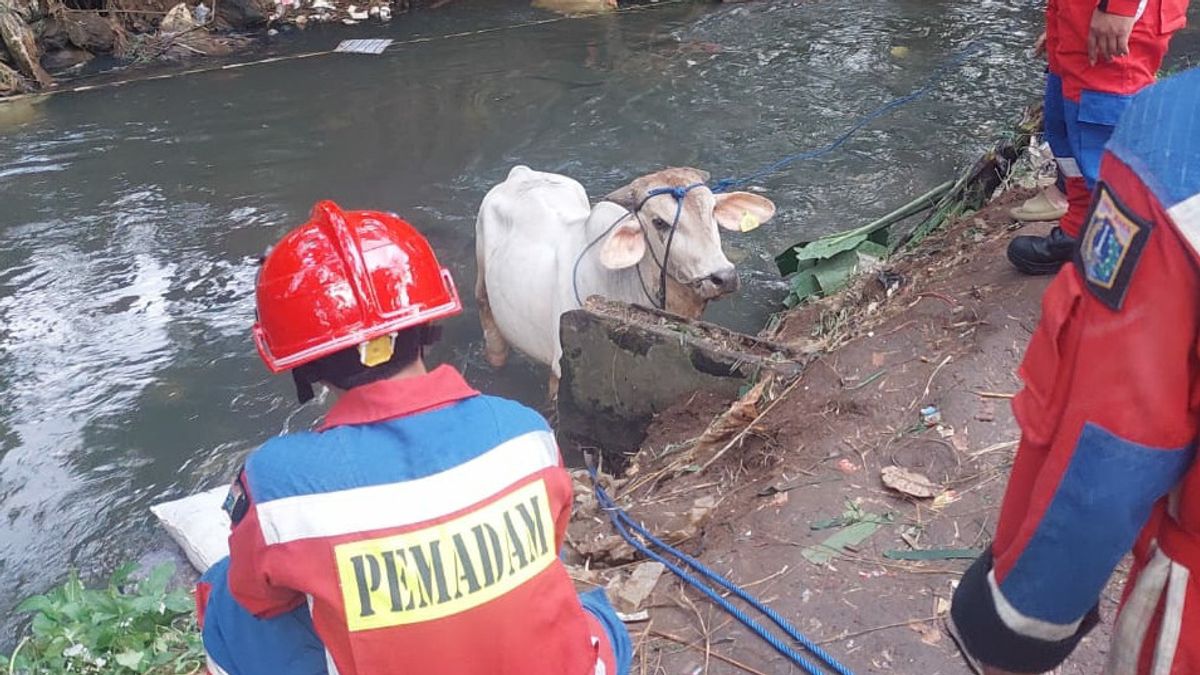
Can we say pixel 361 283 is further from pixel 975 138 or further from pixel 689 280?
pixel 975 138

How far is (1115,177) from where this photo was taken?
128cm

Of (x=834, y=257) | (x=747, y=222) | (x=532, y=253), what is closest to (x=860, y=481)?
(x=747, y=222)

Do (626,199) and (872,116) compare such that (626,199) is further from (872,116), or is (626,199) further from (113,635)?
(872,116)

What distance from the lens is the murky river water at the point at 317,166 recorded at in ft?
19.1

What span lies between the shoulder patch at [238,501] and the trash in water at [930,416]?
276cm

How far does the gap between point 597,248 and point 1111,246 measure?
12.9 feet

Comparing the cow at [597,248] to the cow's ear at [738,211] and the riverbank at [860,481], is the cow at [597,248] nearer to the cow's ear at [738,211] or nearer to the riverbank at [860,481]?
the cow's ear at [738,211]

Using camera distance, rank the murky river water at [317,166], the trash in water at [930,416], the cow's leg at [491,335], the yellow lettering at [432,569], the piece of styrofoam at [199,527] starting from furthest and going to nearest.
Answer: the cow's leg at [491,335]
the murky river water at [317,166]
the piece of styrofoam at [199,527]
the trash in water at [930,416]
the yellow lettering at [432,569]

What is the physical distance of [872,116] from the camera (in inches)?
370

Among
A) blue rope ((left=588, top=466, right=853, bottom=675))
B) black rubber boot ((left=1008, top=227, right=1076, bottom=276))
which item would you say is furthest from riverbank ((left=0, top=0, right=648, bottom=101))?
blue rope ((left=588, top=466, right=853, bottom=675))

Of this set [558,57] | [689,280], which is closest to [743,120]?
[558,57]

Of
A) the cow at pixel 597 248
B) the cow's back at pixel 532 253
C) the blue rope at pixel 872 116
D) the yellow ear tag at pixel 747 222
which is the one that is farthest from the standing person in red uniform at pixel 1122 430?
the blue rope at pixel 872 116

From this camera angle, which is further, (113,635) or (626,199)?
(626,199)

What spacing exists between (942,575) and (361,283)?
6.88 ft
